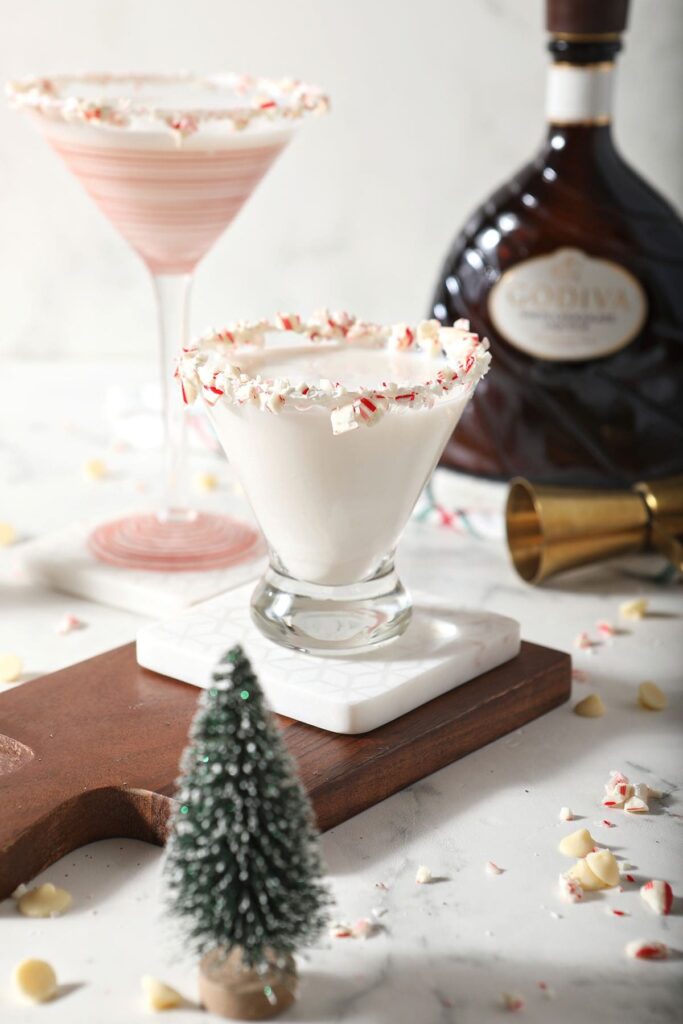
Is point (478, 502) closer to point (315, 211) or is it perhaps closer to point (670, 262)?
point (670, 262)

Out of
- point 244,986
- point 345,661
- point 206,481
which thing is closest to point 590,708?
point 345,661

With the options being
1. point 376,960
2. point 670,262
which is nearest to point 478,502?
point 670,262

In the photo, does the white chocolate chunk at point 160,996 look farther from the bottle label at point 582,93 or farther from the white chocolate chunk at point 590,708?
the bottle label at point 582,93

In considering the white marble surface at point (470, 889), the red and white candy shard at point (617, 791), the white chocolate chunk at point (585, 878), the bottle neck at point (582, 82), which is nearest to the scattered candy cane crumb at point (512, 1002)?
the white marble surface at point (470, 889)

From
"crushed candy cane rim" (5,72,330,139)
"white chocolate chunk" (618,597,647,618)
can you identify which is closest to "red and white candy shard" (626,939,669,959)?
"white chocolate chunk" (618,597,647,618)

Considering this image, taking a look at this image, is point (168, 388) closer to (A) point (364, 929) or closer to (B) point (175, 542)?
(B) point (175, 542)

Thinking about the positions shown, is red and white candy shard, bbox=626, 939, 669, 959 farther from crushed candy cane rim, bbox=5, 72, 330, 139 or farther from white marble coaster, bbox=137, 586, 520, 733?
crushed candy cane rim, bbox=5, 72, 330, 139
